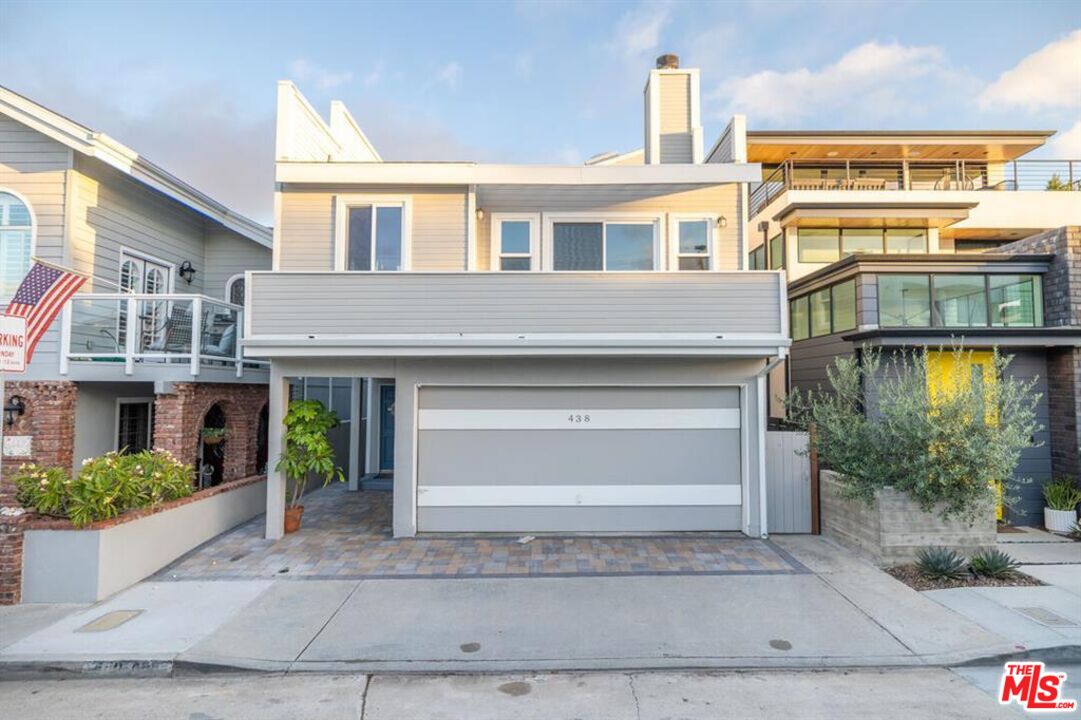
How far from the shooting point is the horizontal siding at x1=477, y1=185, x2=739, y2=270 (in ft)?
29.7

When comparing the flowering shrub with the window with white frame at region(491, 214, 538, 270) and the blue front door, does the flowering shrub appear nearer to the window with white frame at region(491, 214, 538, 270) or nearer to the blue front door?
the window with white frame at region(491, 214, 538, 270)

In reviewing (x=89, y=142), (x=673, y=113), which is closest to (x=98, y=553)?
(x=89, y=142)

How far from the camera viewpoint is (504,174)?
8586 mm

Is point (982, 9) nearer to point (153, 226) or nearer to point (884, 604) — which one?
point (884, 604)

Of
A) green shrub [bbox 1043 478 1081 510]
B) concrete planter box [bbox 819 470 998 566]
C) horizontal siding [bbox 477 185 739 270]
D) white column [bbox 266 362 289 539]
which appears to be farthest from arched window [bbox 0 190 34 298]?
green shrub [bbox 1043 478 1081 510]

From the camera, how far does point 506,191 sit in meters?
9.01

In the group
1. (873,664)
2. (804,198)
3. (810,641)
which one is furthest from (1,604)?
(804,198)

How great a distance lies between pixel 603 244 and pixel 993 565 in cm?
700

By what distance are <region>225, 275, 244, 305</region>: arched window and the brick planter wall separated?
297 centimetres

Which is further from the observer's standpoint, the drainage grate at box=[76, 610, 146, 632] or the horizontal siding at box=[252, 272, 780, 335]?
the horizontal siding at box=[252, 272, 780, 335]

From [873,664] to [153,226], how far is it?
13498 millimetres

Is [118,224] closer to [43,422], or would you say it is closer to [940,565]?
[43,422]

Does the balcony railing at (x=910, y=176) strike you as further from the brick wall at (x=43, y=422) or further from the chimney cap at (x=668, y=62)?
the brick wall at (x=43, y=422)

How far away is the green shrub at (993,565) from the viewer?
646 centimetres
